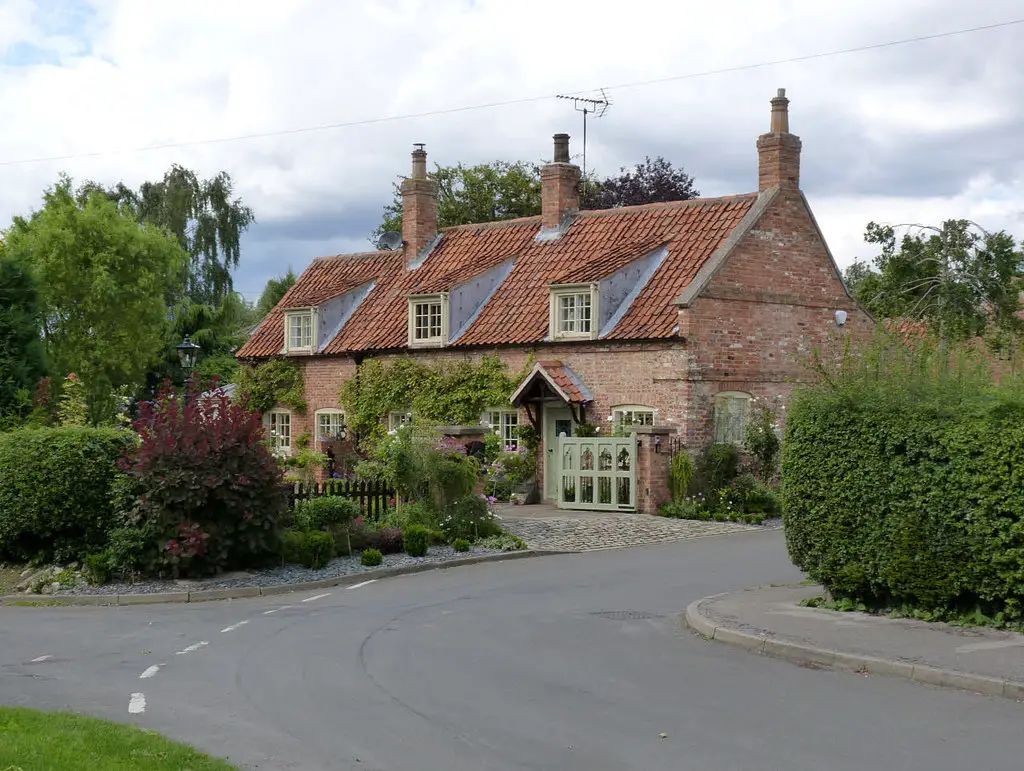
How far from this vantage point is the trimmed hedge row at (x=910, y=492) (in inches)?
461

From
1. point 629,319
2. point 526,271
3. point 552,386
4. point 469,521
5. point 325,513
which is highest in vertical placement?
point 526,271

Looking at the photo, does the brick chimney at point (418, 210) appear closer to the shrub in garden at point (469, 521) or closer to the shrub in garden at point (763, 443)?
the shrub in garden at point (763, 443)

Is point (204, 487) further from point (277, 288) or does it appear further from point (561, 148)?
point (277, 288)

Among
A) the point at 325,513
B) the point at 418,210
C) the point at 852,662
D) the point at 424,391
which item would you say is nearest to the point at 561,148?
the point at 418,210

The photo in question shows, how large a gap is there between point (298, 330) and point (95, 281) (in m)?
13.7

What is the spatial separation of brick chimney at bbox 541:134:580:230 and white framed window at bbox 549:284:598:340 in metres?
4.51

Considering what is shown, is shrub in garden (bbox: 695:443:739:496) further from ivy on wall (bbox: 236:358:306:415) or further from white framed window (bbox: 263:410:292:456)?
white framed window (bbox: 263:410:292:456)

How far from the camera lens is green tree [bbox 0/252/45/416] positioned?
26.0 metres

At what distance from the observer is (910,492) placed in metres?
12.5

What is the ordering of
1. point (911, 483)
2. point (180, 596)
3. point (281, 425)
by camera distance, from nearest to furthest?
point (911, 483) → point (180, 596) → point (281, 425)

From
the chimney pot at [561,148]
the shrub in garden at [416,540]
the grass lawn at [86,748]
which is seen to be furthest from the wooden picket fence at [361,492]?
the chimney pot at [561,148]

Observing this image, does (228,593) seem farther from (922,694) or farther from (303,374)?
(303,374)

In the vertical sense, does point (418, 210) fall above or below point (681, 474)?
above

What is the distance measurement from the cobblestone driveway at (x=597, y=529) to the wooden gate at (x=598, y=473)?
1.68ft
